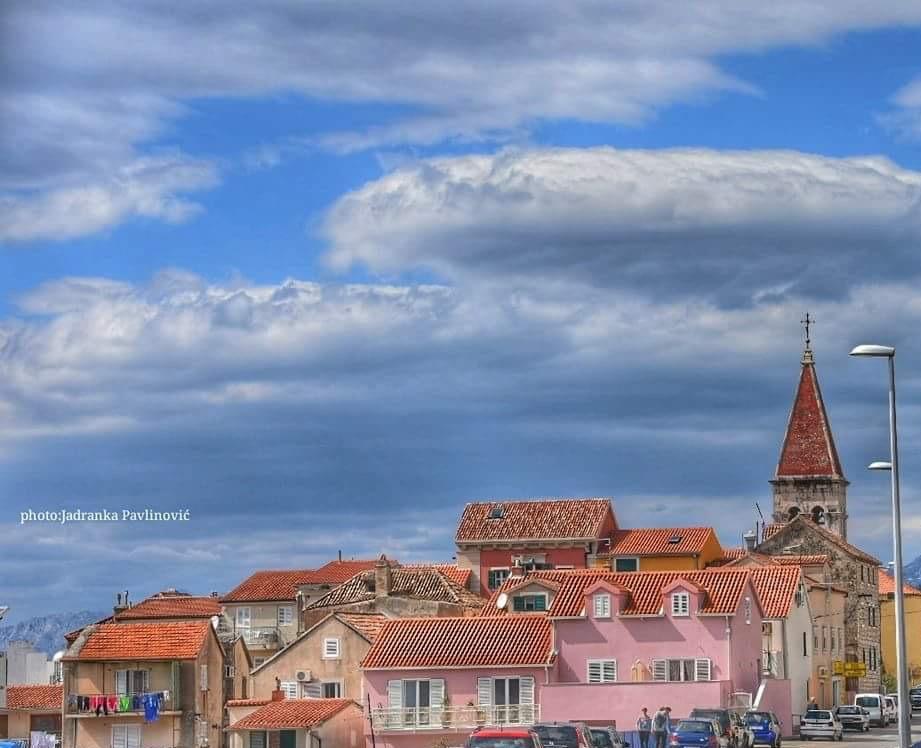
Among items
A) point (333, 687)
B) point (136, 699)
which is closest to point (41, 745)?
point (136, 699)

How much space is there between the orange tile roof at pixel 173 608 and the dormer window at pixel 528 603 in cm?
2957

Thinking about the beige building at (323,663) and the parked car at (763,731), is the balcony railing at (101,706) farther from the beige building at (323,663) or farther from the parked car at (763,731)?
the parked car at (763,731)

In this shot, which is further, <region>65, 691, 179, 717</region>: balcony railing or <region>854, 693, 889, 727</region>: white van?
<region>854, 693, 889, 727</region>: white van

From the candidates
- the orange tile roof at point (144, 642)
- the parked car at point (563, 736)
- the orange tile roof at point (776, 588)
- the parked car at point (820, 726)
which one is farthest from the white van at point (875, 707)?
the parked car at point (563, 736)

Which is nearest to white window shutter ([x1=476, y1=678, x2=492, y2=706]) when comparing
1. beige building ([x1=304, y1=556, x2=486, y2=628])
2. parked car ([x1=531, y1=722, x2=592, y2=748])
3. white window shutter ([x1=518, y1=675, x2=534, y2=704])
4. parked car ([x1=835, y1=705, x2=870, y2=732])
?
white window shutter ([x1=518, y1=675, x2=534, y2=704])

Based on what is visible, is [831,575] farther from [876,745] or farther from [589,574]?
[876,745]

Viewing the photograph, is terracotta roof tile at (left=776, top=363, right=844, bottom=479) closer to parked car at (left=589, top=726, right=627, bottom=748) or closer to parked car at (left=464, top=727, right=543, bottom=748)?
parked car at (left=589, top=726, right=627, bottom=748)

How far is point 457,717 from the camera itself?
94625 mm

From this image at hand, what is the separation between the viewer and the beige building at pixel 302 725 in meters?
95.2

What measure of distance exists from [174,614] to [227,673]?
2699 cm

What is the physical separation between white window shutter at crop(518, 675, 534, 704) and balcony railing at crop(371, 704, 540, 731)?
0.31 metres

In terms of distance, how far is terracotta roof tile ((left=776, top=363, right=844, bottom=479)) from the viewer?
176 m

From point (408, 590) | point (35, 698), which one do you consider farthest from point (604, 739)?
point (35, 698)

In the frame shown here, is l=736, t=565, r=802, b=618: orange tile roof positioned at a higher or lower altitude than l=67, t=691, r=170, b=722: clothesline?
higher
